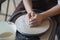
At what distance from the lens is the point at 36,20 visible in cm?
98

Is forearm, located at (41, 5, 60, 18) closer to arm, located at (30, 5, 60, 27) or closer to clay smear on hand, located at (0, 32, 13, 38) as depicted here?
arm, located at (30, 5, 60, 27)

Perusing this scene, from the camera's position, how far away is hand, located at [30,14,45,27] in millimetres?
942

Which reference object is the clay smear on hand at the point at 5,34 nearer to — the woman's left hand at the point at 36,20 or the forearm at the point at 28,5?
the woman's left hand at the point at 36,20

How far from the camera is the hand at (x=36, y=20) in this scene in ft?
3.09

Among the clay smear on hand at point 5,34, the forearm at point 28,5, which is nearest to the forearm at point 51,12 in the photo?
the forearm at point 28,5

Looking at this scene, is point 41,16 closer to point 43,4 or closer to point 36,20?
point 36,20

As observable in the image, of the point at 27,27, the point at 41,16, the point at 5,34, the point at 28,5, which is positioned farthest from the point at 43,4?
the point at 5,34

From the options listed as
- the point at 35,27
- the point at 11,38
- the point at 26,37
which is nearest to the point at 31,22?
the point at 35,27

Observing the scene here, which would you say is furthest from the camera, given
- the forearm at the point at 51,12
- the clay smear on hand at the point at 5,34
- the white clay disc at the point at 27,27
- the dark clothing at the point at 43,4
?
the dark clothing at the point at 43,4

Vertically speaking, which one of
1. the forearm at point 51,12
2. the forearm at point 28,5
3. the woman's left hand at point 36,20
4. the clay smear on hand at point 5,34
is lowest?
the clay smear on hand at point 5,34

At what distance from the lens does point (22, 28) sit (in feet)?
2.91

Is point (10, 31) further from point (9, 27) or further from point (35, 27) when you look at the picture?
point (35, 27)

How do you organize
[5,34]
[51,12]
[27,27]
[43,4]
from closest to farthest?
[5,34] → [27,27] → [51,12] → [43,4]

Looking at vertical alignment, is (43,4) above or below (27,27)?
above
